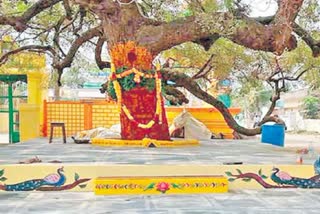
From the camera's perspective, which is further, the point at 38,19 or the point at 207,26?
the point at 38,19

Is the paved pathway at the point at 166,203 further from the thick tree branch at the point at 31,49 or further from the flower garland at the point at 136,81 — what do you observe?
the thick tree branch at the point at 31,49

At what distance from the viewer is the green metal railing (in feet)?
40.0

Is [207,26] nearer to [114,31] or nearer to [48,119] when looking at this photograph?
[114,31]

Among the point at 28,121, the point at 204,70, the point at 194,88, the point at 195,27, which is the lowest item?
the point at 28,121

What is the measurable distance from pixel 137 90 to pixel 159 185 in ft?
12.5

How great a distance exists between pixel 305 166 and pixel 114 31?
172 inches

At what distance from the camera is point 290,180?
4.60 metres

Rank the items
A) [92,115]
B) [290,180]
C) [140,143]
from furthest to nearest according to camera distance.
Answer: [92,115]
[140,143]
[290,180]

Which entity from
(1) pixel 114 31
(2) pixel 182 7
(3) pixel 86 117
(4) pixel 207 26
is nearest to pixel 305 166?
(4) pixel 207 26

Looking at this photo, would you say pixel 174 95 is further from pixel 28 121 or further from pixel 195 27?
pixel 28 121

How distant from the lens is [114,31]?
805cm

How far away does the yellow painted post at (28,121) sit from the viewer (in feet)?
39.7

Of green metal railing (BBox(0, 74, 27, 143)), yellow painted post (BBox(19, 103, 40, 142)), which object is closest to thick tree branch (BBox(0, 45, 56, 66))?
green metal railing (BBox(0, 74, 27, 143))

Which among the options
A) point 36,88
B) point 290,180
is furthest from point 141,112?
point 36,88
